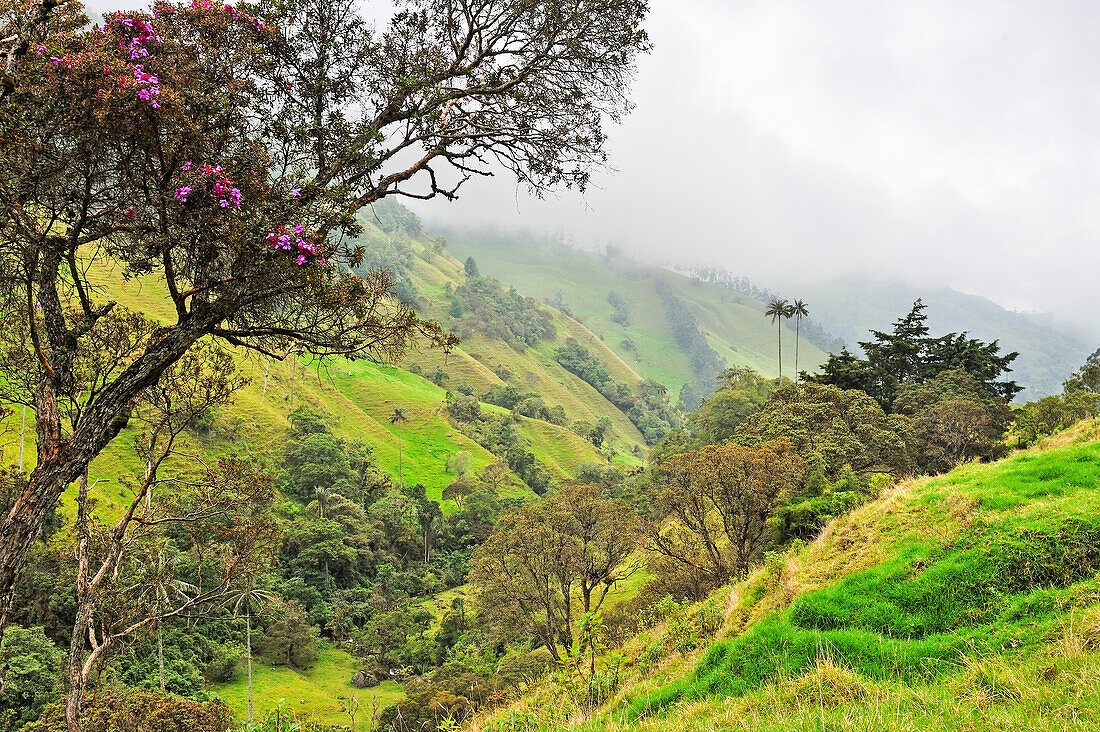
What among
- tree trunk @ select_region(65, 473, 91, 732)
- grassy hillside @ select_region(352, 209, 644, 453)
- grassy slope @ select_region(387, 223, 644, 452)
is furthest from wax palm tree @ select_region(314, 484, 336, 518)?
grassy slope @ select_region(387, 223, 644, 452)

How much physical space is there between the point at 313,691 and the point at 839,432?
1839 inches

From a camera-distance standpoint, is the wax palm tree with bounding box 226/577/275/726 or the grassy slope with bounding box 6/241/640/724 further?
the grassy slope with bounding box 6/241/640/724

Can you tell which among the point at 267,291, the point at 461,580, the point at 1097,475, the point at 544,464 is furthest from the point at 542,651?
the point at 544,464

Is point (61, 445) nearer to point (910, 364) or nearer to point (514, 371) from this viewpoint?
point (910, 364)

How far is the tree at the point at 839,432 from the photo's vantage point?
106 ft

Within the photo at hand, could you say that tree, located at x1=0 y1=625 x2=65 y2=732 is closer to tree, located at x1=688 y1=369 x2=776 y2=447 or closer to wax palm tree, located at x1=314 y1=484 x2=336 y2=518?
wax palm tree, located at x1=314 y1=484 x2=336 y2=518

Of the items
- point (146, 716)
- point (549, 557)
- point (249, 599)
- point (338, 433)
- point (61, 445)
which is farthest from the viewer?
point (338, 433)

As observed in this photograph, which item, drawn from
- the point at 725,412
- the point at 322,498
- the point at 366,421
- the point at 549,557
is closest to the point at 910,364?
the point at 725,412

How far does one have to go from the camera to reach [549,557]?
32250mm

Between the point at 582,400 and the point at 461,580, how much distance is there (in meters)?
108

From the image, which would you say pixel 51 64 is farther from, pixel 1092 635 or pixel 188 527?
pixel 1092 635

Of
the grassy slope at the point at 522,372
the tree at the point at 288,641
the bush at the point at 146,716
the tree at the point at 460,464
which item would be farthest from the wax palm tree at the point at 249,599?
the grassy slope at the point at 522,372

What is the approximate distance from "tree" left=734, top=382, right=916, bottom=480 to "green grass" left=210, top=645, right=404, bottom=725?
3615 cm

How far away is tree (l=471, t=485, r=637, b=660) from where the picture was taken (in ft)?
106
